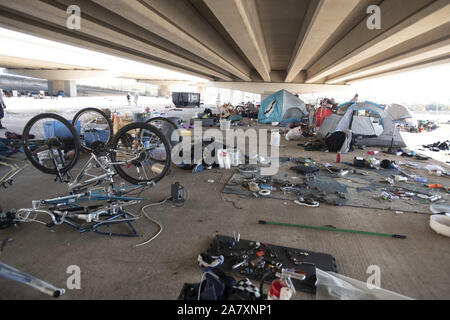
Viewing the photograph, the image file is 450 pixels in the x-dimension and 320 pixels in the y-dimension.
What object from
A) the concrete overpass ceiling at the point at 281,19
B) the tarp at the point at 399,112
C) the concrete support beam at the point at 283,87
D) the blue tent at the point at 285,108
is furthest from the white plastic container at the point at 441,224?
the concrete support beam at the point at 283,87

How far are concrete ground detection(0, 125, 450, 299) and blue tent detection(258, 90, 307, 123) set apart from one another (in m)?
11.2

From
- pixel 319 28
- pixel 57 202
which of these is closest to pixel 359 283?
pixel 57 202

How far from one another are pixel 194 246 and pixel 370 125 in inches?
345

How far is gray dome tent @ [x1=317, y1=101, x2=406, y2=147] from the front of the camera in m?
8.89

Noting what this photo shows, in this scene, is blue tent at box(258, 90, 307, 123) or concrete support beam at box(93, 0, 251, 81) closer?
concrete support beam at box(93, 0, 251, 81)

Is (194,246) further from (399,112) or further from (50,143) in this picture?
(399,112)

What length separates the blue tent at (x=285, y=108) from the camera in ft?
47.2

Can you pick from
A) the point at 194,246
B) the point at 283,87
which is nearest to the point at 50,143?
the point at 194,246

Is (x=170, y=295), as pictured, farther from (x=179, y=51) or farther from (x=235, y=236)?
(x=179, y=51)

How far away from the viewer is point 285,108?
47.4 ft

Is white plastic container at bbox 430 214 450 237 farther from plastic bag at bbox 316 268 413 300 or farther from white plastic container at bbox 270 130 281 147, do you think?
white plastic container at bbox 270 130 281 147

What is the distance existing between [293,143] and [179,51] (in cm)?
618

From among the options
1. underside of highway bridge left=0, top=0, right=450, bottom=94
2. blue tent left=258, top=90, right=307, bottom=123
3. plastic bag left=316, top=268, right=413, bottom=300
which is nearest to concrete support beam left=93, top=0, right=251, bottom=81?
underside of highway bridge left=0, top=0, right=450, bottom=94

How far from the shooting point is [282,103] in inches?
563
